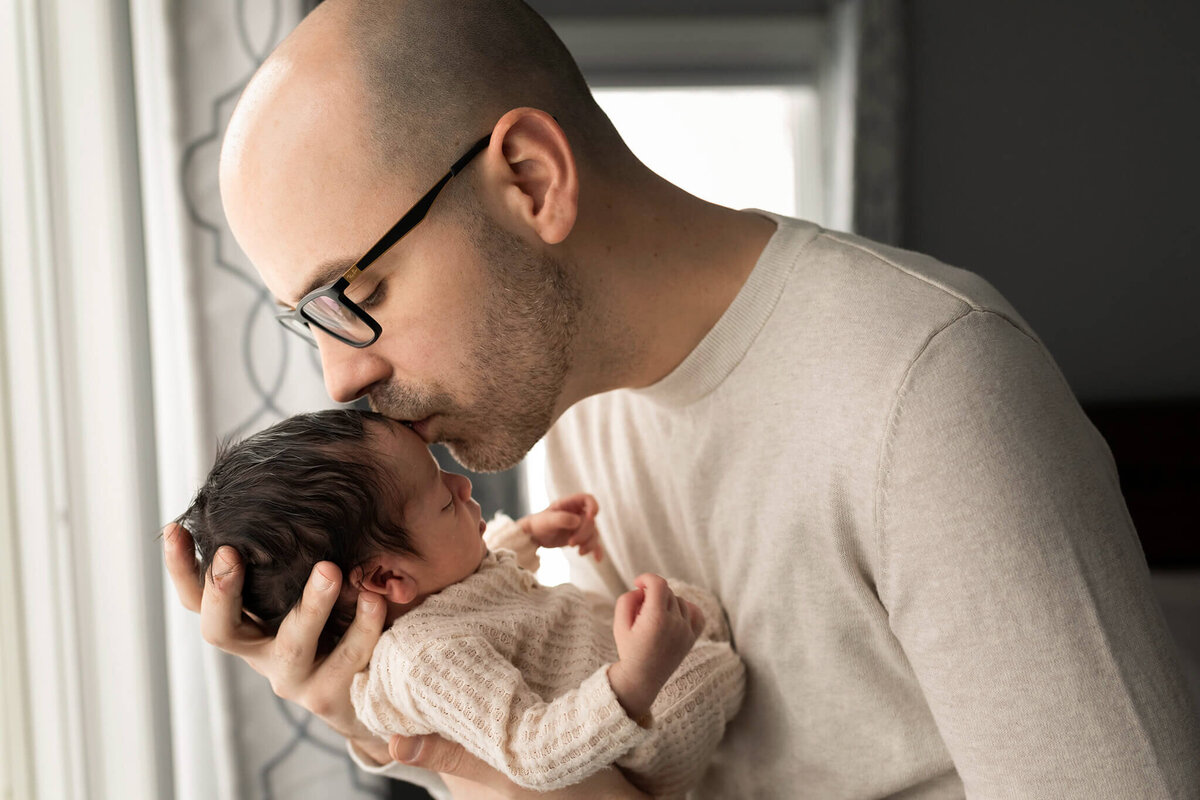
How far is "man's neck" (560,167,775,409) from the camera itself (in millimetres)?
1233

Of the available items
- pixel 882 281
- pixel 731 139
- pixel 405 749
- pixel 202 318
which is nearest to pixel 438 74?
pixel 882 281

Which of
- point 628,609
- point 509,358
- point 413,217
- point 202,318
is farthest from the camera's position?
point 202,318

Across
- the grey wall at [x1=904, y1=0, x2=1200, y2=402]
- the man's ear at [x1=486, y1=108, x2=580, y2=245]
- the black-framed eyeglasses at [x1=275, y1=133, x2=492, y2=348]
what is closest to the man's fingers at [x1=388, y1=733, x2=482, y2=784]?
the black-framed eyeglasses at [x1=275, y1=133, x2=492, y2=348]

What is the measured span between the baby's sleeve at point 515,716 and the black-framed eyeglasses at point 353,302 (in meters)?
0.40

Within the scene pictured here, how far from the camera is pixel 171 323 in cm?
194

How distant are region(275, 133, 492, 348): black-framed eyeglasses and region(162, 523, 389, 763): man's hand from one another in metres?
0.30

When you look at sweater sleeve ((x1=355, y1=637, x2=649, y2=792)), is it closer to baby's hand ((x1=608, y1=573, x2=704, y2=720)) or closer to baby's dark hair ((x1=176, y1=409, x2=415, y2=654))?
baby's hand ((x1=608, y1=573, x2=704, y2=720))

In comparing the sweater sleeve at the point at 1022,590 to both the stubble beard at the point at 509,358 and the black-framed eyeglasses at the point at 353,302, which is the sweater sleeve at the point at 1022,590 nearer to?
the stubble beard at the point at 509,358

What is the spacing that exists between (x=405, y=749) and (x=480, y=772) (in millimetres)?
103

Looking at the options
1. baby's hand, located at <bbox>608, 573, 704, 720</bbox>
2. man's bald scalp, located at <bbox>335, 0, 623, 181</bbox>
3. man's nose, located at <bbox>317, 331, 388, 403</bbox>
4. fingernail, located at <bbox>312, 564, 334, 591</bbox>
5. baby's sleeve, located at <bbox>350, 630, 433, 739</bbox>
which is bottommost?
baby's sleeve, located at <bbox>350, 630, 433, 739</bbox>

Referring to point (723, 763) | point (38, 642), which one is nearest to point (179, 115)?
point (38, 642)

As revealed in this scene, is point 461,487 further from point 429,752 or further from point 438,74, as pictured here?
point 438,74

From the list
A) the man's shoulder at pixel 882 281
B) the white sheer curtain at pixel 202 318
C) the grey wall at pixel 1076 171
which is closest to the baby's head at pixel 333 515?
the man's shoulder at pixel 882 281

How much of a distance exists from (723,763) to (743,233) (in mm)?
764
